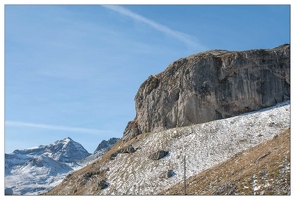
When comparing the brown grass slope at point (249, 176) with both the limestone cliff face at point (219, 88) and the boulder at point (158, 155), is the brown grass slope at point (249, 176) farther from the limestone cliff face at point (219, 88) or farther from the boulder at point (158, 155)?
the limestone cliff face at point (219, 88)

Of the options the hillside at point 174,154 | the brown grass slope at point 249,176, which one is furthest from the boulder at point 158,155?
the brown grass slope at point 249,176

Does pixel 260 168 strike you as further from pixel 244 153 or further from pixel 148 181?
pixel 148 181

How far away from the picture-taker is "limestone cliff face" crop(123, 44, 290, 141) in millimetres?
81750

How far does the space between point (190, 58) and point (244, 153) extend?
3856 centimetres

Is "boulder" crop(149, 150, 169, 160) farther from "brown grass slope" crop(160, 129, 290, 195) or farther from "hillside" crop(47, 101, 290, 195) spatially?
"brown grass slope" crop(160, 129, 290, 195)

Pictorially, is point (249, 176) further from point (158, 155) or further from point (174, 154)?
point (158, 155)

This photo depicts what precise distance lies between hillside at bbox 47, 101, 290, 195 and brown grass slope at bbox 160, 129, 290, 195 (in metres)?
4.32

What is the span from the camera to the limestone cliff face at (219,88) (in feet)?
268

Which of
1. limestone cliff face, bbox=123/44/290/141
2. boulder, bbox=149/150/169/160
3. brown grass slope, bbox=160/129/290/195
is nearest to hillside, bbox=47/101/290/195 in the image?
boulder, bbox=149/150/169/160

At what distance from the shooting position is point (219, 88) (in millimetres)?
84750

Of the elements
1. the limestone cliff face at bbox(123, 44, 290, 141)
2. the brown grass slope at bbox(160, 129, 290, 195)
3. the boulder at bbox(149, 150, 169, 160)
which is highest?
the limestone cliff face at bbox(123, 44, 290, 141)

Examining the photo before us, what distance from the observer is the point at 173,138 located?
76688mm

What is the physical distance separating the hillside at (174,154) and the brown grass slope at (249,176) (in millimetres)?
4317
